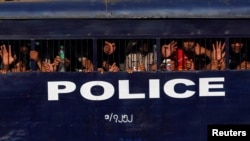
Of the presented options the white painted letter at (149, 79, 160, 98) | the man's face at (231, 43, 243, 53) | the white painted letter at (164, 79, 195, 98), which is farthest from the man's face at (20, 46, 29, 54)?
the man's face at (231, 43, 243, 53)

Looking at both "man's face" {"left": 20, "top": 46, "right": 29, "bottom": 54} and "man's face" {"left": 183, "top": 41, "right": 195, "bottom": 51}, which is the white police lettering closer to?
"man's face" {"left": 183, "top": 41, "right": 195, "bottom": 51}

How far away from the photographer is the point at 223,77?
36.0 feet

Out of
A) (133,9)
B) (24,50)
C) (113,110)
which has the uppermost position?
(133,9)

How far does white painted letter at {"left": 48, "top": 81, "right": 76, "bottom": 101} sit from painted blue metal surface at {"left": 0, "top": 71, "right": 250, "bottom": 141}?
0.06 metres

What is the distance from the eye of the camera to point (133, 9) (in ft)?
36.0

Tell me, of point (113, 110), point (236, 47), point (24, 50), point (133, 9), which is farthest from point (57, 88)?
point (236, 47)

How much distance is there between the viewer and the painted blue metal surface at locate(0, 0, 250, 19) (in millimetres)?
10938

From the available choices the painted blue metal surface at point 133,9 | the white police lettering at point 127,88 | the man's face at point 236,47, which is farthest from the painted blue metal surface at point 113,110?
the painted blue metal surface at point 133,9

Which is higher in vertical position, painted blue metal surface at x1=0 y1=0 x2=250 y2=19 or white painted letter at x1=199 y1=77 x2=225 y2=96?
painted blue metal surface at x1=0 y1=0 x2=250 y2=19

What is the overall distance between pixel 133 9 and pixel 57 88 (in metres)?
1.52

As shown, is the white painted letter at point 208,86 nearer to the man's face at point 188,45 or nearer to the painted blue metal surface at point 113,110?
the painted blue metal surface at point 113,110

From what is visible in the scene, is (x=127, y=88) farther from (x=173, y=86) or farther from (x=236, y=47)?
(x=236, y=47)

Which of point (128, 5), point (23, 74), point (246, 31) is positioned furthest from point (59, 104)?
point (246, 31)

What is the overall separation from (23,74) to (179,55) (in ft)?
7.16
